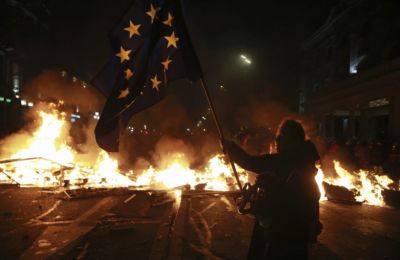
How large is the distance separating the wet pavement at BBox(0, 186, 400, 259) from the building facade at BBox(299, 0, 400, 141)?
37.3 feet

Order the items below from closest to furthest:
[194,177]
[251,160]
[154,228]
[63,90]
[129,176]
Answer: [251,160], [154,228], [129,176], [194,177], [63,90]

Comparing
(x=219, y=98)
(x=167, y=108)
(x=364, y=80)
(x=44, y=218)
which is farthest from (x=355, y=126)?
(x=44, y=218)

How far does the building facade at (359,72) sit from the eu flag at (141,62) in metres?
16.0

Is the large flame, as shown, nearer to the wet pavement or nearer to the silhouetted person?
the wet pavement

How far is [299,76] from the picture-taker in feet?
132

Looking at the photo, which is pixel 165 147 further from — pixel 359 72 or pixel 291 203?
pixel 291 203

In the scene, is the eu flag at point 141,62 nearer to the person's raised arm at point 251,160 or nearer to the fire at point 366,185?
the person's raised arm at point 251,160

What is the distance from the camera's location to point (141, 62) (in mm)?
4594

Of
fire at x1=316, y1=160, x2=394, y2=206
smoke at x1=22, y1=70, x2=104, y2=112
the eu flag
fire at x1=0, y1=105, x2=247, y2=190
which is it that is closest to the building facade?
fire at x1=316, y1=160, x2=394, y2=206

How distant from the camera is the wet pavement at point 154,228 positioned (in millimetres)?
6012

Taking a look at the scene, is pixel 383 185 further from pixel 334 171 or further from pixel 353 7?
pixel 353 7

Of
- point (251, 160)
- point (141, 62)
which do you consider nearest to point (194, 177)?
point (141, 62)

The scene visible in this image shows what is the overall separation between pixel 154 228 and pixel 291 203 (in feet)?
16.2

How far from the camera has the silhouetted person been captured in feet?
9.71
